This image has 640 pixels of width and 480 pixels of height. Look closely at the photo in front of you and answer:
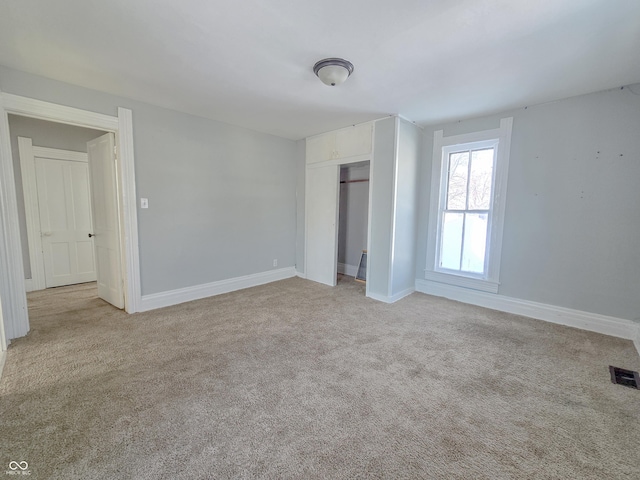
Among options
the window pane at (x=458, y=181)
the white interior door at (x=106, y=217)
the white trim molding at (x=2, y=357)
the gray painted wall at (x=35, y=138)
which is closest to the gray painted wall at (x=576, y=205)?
the window pane at (x=458, y=181)

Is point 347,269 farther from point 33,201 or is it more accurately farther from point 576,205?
point 33,201

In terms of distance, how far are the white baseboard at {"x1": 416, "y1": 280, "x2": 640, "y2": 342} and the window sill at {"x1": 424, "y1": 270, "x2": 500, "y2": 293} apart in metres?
0.06

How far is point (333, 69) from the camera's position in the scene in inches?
88.7

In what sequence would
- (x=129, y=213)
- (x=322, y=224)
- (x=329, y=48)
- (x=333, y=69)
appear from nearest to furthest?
(x=329, y=48)
(x=333, y=69)
(x=129, y=213)
(x=322, y=224)

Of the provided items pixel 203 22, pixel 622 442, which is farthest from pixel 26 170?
pixel 622 442

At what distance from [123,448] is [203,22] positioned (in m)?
2.63

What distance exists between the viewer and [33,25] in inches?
73.5

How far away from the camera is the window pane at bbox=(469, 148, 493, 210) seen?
3.57 meters

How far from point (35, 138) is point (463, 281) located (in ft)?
21.5

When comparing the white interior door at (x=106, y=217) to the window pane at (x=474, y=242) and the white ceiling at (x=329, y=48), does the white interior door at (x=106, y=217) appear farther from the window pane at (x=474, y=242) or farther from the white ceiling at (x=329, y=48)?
the window pane at (x=474, y=242)

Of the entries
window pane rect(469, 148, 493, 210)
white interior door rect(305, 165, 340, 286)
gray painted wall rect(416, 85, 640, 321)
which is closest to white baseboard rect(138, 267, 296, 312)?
white interior door rect(305, 165, 340, 286)

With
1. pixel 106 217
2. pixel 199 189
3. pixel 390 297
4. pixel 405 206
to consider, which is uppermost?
pixel 199 189

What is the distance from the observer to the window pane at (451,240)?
12.8 ft

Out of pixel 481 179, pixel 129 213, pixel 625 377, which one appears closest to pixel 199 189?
pixel 129 213
